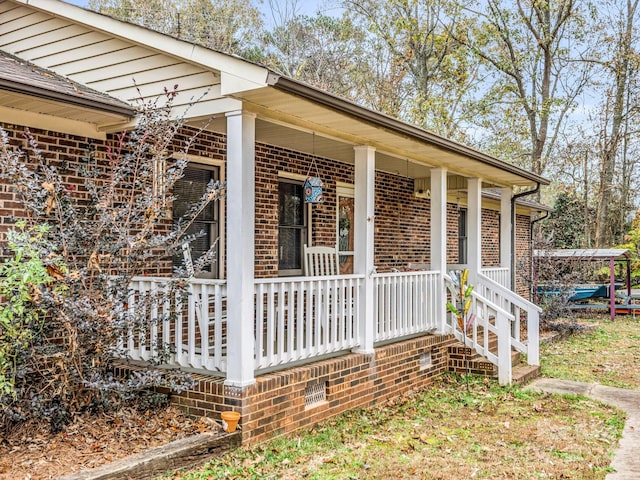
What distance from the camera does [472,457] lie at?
5.29 m

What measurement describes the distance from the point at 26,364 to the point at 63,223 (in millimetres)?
1178

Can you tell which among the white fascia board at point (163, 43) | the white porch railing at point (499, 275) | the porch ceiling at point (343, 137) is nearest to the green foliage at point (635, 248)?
the white porch railing at point (499, 275)

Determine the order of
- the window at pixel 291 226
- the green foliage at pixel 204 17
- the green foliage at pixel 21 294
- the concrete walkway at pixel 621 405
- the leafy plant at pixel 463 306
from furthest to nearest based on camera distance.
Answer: the green foliage at pixel 204 17 < the window at pixel 291 226 < the leafy plant at pixel 463 306 < the concrete walkway at pixel 621 405 < the green foliage at pixel 21 294

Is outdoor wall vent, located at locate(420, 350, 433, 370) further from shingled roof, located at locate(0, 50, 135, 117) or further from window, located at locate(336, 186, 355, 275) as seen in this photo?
shingled roof, located at locate(0, 50, 135, 117)

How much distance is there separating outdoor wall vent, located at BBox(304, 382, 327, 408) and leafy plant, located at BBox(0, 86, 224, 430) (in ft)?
4.34

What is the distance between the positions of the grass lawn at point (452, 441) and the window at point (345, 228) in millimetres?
2640

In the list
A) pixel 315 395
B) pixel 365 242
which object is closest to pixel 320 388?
pixel 315 395

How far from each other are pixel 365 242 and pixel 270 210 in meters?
1.85

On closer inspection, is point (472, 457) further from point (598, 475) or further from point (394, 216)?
point (394, 216)

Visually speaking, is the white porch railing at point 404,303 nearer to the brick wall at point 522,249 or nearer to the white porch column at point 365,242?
the white porch column at point 365,242

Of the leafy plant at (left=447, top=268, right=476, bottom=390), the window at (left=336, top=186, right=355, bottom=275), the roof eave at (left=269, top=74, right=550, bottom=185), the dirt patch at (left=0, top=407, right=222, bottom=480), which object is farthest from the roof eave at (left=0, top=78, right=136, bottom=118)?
the leafy plant at (left=447, top=268, right=476, bottom=390)

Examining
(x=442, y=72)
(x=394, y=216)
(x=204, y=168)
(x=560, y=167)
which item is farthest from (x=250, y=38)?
(x=204, y=168)

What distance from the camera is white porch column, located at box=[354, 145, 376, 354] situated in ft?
22.2

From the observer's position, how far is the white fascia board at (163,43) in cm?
481
